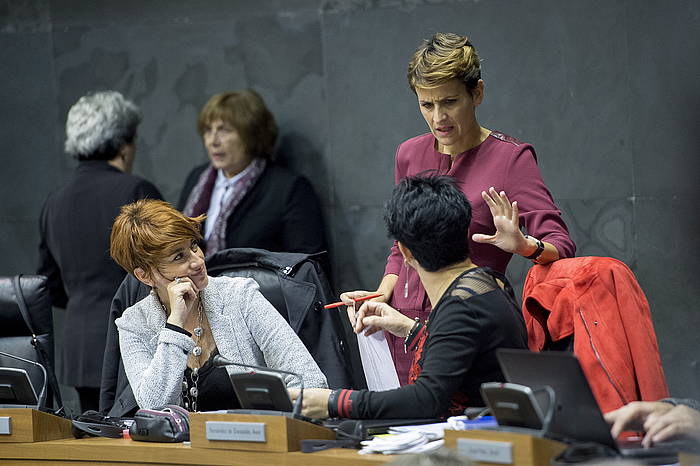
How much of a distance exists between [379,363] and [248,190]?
1.89 meters

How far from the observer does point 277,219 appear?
470 centimetres

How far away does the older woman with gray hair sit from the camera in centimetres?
416

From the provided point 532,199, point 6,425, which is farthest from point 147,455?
point 532,199

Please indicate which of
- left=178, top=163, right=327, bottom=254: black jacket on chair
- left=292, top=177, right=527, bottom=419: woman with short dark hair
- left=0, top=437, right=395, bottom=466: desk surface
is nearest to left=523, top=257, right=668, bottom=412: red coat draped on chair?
left=292, top=177, right=527, bottom=419: woman with short dark hair

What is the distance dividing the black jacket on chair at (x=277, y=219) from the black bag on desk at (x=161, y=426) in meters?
1.99

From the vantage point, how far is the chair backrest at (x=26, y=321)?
3.61m

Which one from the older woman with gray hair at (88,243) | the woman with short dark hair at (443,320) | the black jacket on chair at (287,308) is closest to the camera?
the woman with short dark hair at (443,320)

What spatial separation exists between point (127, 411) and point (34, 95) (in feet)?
9.14

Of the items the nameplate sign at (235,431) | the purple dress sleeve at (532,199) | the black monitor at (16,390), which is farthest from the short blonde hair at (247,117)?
the nameplate sign at (235,431)

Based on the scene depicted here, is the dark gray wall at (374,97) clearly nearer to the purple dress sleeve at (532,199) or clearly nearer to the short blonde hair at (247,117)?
the short blonde hair at (247,117)

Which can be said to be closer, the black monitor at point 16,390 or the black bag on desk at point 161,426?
the black bag on desk at point 161,426

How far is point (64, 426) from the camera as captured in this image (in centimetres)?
281

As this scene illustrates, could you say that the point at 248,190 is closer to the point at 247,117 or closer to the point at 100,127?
the point at 247,117

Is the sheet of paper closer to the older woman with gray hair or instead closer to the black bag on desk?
the black bag on desk
